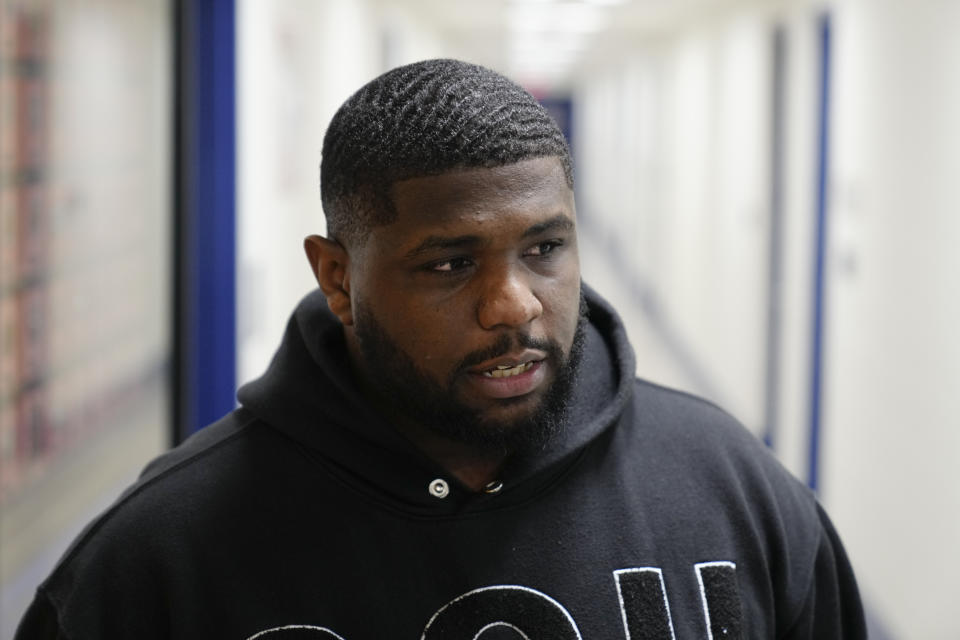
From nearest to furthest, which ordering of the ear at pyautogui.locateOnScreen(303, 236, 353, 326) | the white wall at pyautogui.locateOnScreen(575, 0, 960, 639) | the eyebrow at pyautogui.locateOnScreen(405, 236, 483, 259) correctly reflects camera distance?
the eyebrow at pyautogui.locateOnScreen(405, 236, 483, 259), the ear at pyautogui.locateOnScreen(303, 236, 353, 326), the white wall at pyautogui.locateOnScreen(575, 0, 960, 639)

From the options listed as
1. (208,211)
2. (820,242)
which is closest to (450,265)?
(208,211)

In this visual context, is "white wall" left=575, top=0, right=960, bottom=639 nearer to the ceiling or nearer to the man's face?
the ceiling

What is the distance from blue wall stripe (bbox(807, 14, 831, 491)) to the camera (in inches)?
150

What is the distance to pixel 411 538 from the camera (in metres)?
0.90

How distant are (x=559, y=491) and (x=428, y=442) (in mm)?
131

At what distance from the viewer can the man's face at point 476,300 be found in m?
0.84

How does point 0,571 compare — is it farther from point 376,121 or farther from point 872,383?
point 872,383

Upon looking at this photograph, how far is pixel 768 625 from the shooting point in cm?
97

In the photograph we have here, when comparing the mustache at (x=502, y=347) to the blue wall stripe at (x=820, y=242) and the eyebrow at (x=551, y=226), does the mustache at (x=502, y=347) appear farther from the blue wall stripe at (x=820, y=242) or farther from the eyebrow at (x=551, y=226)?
the blue wall stripe at (x=820, y=242)

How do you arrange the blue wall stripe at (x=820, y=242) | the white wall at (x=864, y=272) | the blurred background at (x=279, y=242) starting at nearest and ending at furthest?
the blurred background at (x=279, y=242) → the white wall at (x=864, y=272) → the blue wall stripe at (x=820, y=242)

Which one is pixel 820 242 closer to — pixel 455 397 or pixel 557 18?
pixel 557 18

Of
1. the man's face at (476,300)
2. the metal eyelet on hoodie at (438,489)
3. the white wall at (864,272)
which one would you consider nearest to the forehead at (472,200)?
the man's face at (476,300)

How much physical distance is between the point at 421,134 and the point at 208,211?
1493 millimetres

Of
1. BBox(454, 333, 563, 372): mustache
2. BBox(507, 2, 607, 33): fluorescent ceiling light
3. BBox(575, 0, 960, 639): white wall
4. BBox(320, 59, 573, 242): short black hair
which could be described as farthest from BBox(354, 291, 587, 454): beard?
BBox(507, 2, 607, 33): fluorescent ceiling light
